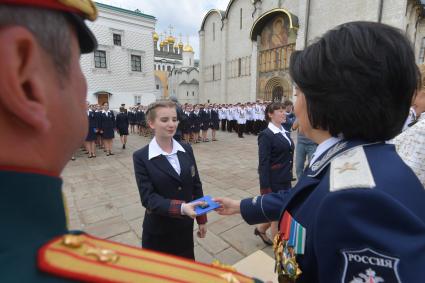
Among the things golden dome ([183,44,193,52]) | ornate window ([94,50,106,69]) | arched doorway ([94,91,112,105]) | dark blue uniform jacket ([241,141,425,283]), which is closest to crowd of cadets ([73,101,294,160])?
dark blue uniform jacket ([241,141,425,283])

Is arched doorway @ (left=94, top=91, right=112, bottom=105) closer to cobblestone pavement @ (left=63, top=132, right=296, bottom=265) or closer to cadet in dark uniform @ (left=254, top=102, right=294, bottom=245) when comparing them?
cobblestone pavement @ (left=63, top=132, right=296, bottom=265)

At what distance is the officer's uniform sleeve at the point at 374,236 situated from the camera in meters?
0.65

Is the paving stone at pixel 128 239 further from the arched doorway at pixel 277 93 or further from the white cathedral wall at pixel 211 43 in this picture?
the white cathedral wall at pixel 211 43

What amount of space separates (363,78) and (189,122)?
10.2 meters

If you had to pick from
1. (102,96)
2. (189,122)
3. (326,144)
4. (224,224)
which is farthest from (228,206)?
(102,96)

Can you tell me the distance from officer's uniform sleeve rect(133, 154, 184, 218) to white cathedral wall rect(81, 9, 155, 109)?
21565 mm

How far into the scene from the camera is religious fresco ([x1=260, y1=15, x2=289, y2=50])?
1869 centimetres

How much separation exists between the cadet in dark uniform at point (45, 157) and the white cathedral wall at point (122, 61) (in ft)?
75.0

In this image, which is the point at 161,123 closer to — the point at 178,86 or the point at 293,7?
the point at 293,7

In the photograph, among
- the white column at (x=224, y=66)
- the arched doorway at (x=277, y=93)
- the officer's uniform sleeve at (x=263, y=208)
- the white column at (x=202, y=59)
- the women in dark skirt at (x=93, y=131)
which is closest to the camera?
the officer's uniform sleeve at (x=263, y=208)

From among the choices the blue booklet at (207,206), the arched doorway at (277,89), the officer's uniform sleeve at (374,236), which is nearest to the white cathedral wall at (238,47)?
the arched doorway at (277,89)

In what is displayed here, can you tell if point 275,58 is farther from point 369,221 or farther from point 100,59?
point 369,221

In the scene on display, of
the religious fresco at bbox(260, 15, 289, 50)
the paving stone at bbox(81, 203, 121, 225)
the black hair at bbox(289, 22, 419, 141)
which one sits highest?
the religious fresco at bbox(260, 15, 289, 50)

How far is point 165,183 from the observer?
1.92 m
